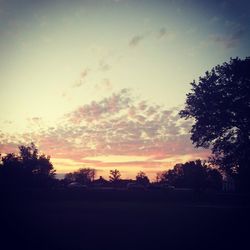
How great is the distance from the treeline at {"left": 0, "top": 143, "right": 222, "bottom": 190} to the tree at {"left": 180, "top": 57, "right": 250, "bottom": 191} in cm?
786

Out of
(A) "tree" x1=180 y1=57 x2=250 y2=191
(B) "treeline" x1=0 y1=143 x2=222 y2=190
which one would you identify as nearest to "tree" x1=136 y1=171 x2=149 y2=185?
(B) "treeline" x1=0 y1=143 x2=222 y2=190

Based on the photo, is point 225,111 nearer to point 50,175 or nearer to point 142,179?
point 50,175

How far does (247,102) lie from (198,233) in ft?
66.6

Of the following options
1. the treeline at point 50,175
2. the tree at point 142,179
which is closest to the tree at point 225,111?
the treeline at point 50,175

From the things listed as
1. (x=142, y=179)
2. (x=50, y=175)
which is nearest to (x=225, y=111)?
(x=50, y=175)

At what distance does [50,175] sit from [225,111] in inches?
3038

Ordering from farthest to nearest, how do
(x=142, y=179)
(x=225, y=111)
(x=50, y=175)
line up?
(x=142, y=179) < (x=50, y=175) < (x=225, y=111)

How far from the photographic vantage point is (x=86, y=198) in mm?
44625

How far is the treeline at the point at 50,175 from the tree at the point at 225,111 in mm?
7860

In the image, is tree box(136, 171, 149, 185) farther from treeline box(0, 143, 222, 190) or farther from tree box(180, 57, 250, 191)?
tree box(180, 57, 250, 191)

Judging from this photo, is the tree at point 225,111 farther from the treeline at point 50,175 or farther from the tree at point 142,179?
the tree at point 142,179

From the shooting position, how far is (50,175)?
98.0 m

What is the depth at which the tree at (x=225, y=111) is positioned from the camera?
31.6m

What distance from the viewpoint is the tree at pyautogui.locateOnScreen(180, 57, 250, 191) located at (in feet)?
104
